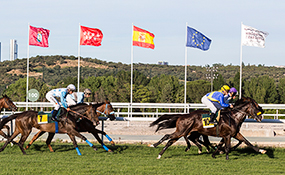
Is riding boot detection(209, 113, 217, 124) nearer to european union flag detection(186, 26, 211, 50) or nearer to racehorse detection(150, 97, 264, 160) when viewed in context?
racehorse detection(150, 97, 264, 160)

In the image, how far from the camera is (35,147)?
38.5ft

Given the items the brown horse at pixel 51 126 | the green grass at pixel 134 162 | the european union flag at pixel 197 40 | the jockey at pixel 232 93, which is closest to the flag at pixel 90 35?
the european union flag at pixel 197 40

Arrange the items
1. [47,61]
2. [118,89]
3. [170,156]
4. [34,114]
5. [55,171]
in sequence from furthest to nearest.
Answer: [47,61], [118,89], [34,114], [170,156], [55,171]

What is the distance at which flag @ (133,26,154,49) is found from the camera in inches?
1033

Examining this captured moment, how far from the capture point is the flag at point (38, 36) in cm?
2673

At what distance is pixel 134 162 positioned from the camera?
29.8 ft

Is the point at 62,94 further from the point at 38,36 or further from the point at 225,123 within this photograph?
the point at 38,36

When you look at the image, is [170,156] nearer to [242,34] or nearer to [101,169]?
[101,169]

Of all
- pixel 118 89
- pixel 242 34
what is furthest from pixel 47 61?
pixel 242 34

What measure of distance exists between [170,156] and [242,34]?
18039 mm

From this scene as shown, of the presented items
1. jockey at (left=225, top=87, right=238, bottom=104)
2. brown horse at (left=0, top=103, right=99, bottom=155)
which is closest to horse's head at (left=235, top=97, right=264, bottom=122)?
jockey at (left=225, top=87, right=238, bottom=104)

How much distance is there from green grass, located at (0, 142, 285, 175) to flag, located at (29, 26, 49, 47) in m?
16.2

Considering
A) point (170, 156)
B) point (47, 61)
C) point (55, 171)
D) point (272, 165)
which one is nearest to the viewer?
point (55, 171)

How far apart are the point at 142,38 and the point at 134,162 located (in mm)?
17869
